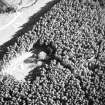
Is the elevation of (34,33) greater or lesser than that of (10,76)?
greater

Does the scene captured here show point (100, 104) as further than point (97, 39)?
No

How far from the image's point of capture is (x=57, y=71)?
32.4 metres

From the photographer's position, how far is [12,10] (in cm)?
4359

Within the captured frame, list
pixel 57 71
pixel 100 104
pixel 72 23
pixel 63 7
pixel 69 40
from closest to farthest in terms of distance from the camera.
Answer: pixel 100 104
pixel 57 71
pixel 69 40
pixel 72 23
pixel 63 7

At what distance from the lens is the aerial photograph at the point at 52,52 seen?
98.9 feet

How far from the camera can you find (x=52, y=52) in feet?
118

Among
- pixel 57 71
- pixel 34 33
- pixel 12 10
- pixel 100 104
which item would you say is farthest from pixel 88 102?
pixel 12 10

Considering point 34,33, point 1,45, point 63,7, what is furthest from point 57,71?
point 63,7

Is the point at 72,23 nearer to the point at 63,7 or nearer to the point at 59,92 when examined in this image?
the point at 63,7

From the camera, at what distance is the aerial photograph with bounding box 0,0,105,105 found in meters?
30.2

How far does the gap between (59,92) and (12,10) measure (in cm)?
2015

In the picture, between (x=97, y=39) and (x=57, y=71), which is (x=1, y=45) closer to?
(x=57, y=71)

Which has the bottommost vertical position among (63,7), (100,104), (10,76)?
(100,104)

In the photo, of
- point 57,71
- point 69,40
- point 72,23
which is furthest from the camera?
point 72,23
